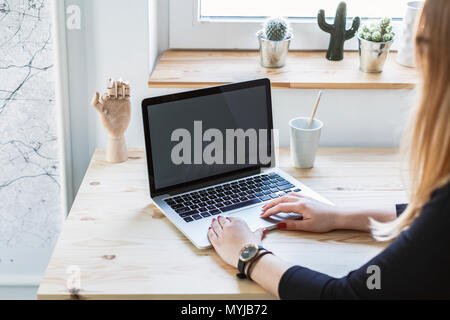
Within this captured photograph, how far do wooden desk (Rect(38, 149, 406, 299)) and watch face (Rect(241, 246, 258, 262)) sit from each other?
0.13 ft

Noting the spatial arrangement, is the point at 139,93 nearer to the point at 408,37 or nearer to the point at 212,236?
the point at 212,236

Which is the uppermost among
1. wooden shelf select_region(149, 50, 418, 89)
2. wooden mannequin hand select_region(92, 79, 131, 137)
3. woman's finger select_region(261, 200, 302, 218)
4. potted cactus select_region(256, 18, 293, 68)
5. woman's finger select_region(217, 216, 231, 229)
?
potted cactus select_region(256, 18, 293, 68)

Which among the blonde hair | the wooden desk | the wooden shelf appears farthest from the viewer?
the wooden shelf

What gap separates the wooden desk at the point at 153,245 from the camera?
1079mm

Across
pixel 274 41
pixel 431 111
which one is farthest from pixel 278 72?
pixel 431 111

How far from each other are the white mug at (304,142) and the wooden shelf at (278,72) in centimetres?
11

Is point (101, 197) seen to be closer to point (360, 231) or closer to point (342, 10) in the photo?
point (360, 231)

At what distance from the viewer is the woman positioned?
2.98 ft

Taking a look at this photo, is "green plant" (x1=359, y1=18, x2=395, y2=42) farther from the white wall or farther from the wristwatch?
the wristwatch

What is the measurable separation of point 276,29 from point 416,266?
838 millimetres

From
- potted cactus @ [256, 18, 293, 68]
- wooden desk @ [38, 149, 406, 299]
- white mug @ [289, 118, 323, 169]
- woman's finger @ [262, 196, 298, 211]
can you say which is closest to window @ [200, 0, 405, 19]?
potted cactus @ [256, 18, 293, 68]

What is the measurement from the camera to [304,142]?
4.90ft

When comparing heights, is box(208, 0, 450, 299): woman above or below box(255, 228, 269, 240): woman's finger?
above

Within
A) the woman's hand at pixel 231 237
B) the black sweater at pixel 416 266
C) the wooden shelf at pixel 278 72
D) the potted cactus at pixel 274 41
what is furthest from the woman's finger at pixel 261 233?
the potted cactus at pixel 274 41
